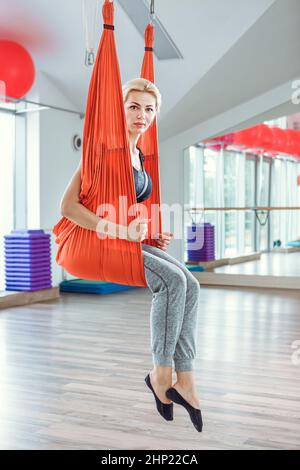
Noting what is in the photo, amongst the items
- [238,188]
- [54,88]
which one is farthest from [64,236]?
[238,188]

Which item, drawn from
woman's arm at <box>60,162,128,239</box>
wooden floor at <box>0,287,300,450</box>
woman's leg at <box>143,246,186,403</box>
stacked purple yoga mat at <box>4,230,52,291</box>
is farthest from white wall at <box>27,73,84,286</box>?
woman's leg at <box>143,246,186,403</box>

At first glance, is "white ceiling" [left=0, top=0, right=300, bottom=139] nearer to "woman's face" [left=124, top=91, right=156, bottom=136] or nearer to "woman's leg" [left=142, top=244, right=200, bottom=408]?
"woman's face" [left=124, top=91, right=156, bottom=136]

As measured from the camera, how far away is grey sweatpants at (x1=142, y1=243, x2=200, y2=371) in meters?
2.34

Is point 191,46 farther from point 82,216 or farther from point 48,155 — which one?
point 82,216

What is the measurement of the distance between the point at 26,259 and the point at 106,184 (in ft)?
13.6

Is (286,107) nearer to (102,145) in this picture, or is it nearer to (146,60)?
(146,60)

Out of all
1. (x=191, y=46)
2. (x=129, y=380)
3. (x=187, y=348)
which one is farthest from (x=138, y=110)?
(x=191, y=46)

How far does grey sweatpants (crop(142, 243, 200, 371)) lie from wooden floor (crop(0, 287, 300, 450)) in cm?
38

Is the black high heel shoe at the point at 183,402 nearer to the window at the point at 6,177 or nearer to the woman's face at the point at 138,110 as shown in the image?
the woman's face at the point at 138,110

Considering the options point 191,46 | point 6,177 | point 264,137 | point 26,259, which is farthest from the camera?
point 264,137

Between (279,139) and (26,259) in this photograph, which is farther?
(279,139)

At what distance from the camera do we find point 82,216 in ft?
7.72

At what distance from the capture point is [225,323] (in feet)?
17.2
